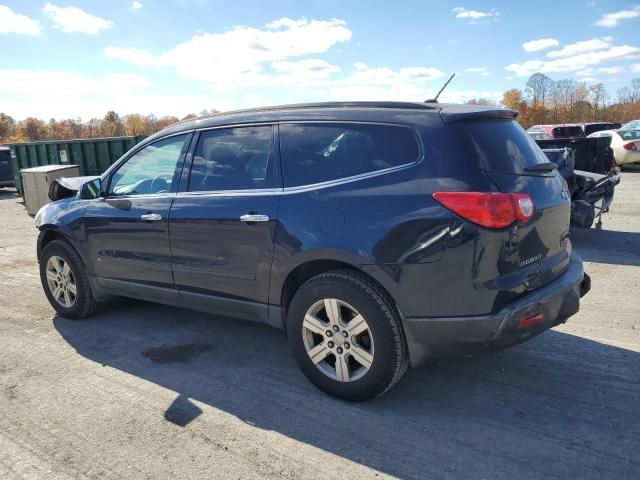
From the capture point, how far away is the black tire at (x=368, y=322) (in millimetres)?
3088

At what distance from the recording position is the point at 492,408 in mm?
3254

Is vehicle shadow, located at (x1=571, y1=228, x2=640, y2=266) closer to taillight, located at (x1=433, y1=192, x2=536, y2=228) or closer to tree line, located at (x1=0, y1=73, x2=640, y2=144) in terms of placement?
taillight, located at (x1=433, y1=192, x2=536, y2=228)

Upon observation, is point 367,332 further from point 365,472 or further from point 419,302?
point 365,472

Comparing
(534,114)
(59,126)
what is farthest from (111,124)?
(534,114)

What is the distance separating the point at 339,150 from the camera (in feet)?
11.0

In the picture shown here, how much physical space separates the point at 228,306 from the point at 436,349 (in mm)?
1583

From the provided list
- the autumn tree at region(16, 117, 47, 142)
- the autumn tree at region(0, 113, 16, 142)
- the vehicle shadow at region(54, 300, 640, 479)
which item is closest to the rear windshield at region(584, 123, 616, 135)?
the vehicle shadow at region(54, 300, 640, 479)

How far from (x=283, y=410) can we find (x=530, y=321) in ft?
5.19

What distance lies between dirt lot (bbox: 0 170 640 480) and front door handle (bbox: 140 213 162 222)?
42.7 inches

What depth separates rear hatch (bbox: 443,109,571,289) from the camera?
2986 mm

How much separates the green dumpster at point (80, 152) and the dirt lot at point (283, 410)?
11599 mm

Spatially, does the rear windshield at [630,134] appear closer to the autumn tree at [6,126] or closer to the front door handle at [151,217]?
the front door handle at [151,217]

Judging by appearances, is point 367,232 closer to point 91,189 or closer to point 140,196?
point 140,196

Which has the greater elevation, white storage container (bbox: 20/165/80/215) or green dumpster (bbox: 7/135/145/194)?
green dumpster (bbox: 7/135/145/194)
